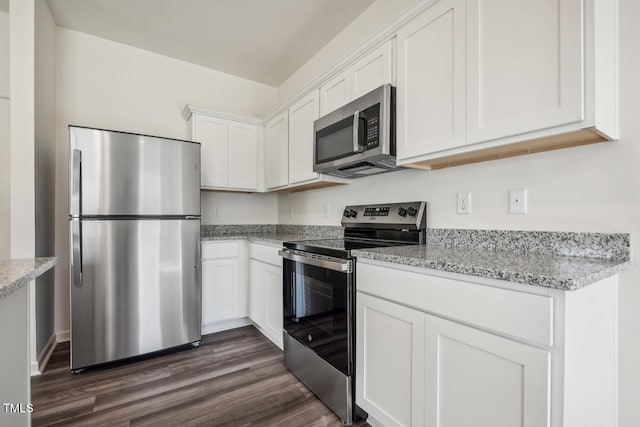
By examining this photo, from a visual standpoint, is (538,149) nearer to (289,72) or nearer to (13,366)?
(13,366)

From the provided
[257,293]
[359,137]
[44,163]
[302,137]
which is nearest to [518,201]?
[359,137]

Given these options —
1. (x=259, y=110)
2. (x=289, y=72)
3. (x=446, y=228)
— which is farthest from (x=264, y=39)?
(x=446, y=228)

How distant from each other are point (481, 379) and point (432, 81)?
4.27 feet

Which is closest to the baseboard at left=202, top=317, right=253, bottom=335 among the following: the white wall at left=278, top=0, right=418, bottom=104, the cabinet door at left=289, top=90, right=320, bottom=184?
the cabinet door at left=289, top=90, right=320, bottom=184

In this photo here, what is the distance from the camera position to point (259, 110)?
12.0ft

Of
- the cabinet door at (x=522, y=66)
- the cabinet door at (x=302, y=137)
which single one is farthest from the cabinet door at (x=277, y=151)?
the cabinet door at (x=522, y=66)

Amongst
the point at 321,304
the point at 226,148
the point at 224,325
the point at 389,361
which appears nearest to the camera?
the point at 389,361

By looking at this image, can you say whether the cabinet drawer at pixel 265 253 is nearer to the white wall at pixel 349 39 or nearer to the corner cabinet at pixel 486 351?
the corner cabinet at pixel 486 351

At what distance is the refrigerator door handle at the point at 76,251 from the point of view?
2033 millimetres

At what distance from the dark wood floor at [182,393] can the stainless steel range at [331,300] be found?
14 cm

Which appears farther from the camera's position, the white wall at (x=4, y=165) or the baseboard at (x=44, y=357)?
the white wall at (x=4, y=165)

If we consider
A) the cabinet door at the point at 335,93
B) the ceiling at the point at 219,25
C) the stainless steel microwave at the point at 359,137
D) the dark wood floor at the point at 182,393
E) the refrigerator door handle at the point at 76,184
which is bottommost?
the dark wood floor at the point at 182,393

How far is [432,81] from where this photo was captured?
1.48 m

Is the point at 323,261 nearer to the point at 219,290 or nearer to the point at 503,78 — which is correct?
the point at 503,78
